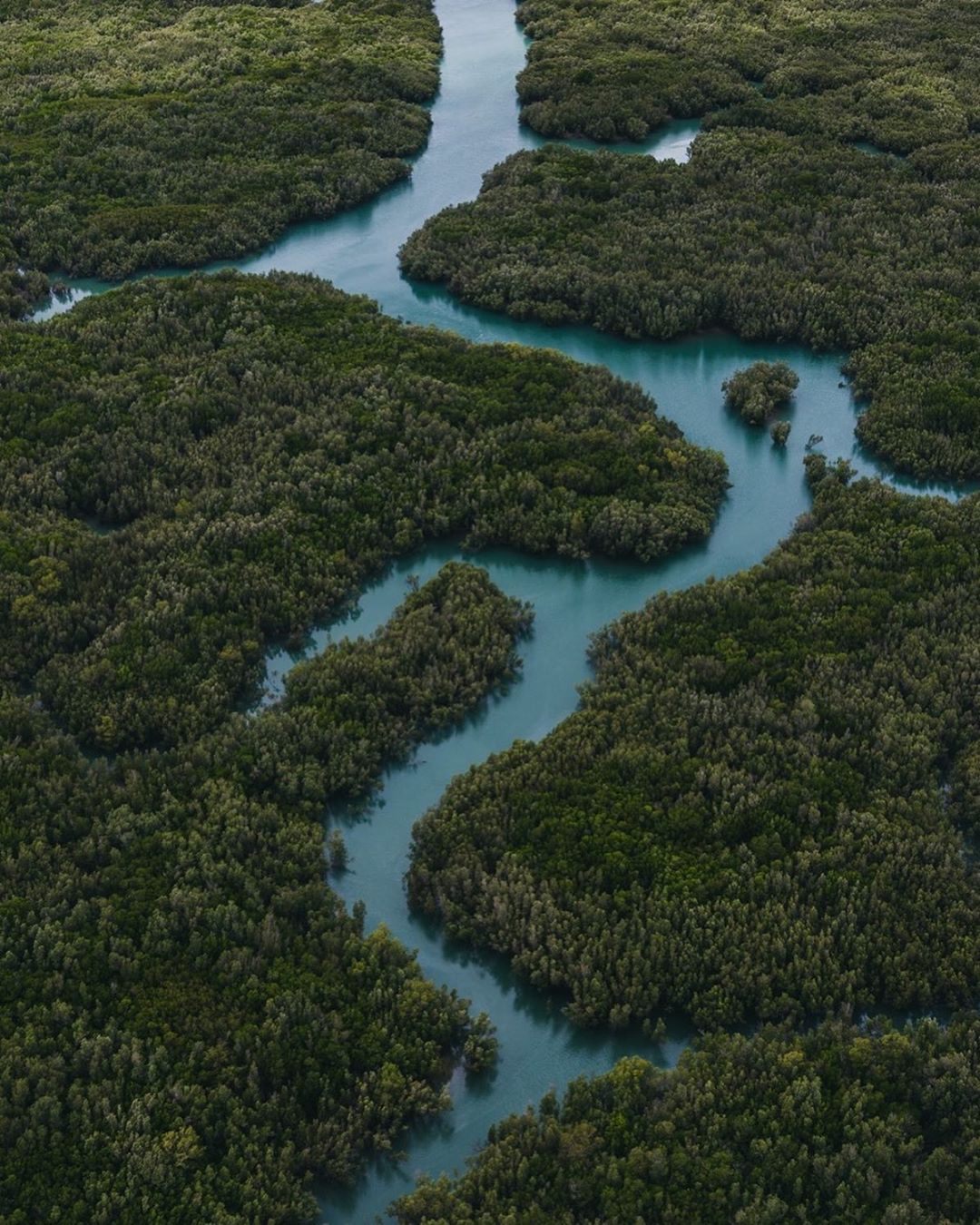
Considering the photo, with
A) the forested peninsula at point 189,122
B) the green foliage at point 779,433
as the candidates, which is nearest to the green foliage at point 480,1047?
the green foliage at point 779,433

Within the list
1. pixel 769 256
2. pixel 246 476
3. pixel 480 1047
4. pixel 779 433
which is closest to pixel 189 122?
pixel 769 256

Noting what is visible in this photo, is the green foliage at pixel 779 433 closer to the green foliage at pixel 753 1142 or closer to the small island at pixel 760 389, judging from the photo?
the small island at pixel 760 389

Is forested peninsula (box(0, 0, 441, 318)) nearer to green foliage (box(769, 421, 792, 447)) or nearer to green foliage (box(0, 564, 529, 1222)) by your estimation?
green foliage (box(769, 421, 792, 447))

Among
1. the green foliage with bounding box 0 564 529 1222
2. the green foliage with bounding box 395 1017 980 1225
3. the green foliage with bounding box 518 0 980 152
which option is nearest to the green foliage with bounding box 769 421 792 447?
the green foliage with bounding box 0 564 529 1222

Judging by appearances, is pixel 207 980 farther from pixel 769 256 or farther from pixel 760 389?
pixel 769 256

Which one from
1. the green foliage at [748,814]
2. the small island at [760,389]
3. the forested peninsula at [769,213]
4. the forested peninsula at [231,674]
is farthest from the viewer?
the forested peninsula at [769,213]

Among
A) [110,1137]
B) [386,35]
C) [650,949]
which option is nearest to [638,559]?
[650,949]
